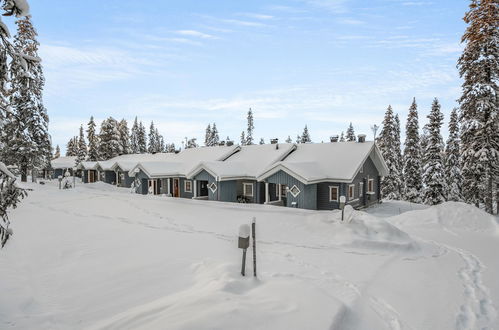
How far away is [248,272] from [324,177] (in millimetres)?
14915

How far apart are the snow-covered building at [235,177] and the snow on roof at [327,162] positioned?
1.82 metres

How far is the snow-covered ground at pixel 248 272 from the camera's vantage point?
525 centimetres

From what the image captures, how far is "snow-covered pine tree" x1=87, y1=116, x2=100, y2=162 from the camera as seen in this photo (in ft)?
168

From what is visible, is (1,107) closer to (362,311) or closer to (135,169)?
(362,311)

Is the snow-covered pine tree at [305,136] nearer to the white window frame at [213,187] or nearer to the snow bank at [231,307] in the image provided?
the white window frame at [213,187]

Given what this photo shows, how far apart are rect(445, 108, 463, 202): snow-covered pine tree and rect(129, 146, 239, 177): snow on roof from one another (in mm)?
25845

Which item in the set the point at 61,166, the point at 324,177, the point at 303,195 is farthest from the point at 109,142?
the point at 324,177

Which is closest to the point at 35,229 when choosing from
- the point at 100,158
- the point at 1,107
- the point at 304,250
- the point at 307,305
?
the point at 1,107

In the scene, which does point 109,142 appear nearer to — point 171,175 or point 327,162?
point 171,175

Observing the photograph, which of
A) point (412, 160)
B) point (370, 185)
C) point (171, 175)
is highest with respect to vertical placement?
point (412, 160)

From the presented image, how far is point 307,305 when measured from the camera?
5477mm

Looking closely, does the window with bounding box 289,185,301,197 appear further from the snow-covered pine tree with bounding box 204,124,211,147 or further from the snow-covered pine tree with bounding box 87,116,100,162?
the snow-covered pine tree with bounding box 204,124,211,147

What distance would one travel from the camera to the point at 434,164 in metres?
28.8

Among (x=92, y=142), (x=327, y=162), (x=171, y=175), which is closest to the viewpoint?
(x=327, y=162)
